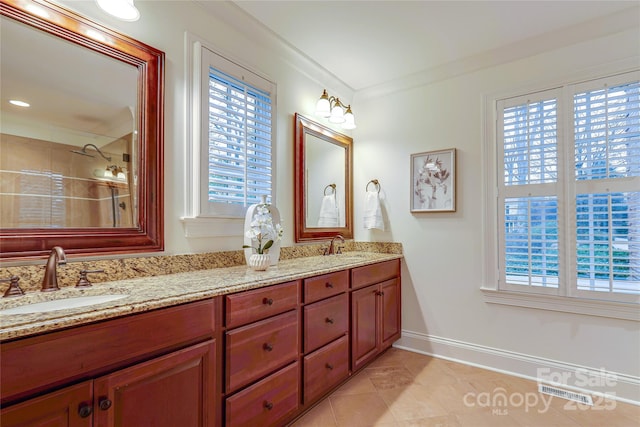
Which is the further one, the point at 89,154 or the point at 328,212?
the point at 328,212

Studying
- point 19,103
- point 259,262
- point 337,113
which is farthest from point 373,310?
point 19,103

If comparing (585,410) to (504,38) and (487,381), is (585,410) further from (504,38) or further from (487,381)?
(504,38)

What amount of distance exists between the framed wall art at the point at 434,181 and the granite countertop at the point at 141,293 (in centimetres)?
132

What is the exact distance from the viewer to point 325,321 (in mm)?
1948

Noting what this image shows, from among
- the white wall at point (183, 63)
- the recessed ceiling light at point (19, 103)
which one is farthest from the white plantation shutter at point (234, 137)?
the recessed ceiling light at point (19, 103)

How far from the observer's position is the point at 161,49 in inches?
68.1

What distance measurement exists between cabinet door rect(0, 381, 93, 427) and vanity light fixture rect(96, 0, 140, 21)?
4.83 ft

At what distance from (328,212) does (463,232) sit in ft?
3.87

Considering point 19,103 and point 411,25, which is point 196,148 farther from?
point 411,25

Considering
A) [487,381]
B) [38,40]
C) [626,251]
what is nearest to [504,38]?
[626,251]

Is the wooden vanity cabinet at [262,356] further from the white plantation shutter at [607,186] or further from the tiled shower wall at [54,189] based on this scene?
the white plantation shutter at [607,186]

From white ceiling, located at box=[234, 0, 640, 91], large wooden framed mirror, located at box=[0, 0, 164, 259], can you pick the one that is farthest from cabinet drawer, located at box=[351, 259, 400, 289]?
white ceiling, located at box=[234, 0, 640, 91]

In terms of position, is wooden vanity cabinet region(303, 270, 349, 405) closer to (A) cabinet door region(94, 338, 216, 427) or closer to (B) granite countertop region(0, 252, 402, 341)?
(B) granite countertop region(0, 252, 402, 341)

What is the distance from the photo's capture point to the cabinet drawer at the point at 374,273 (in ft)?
7.39
